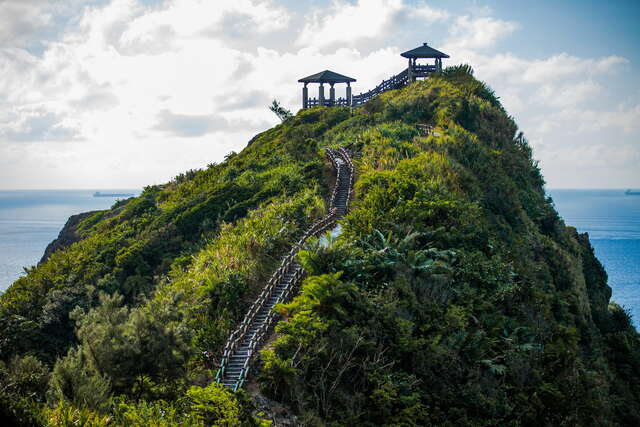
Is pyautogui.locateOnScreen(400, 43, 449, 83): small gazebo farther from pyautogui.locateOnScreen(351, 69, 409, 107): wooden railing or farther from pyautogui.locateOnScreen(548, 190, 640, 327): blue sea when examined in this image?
pyautogui.locateOnScreen(548, 190, 640, 327): blue sea

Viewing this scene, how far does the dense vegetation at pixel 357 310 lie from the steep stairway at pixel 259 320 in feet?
1.94

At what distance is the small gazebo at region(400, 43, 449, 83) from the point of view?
56500 millimetres

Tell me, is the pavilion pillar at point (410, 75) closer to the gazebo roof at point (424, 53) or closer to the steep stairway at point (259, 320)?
the gazebo roof at point (424, 53)

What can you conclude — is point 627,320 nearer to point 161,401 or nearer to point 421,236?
point 421,236

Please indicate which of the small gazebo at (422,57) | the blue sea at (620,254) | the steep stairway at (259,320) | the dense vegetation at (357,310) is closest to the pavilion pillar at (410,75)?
the small gazebo at (422,57)

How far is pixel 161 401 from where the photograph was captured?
42.5ft

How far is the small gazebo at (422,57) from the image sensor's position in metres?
56.5

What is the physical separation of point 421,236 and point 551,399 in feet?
24.8

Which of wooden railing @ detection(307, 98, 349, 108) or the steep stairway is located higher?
wooden railing @ detection(307, 98, 349, 108)

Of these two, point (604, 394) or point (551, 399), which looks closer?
point (551, 399)

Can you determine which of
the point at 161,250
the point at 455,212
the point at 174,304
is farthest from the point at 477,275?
the point at 161,250

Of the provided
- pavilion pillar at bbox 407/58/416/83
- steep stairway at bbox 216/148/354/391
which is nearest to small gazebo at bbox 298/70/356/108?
pavilion pillar at bbox 407/58/416/83

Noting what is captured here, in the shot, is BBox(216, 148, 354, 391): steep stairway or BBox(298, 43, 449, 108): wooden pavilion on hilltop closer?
BBox(216, 148, 354, 391): steep stairway

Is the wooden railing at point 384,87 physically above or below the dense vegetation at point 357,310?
above
